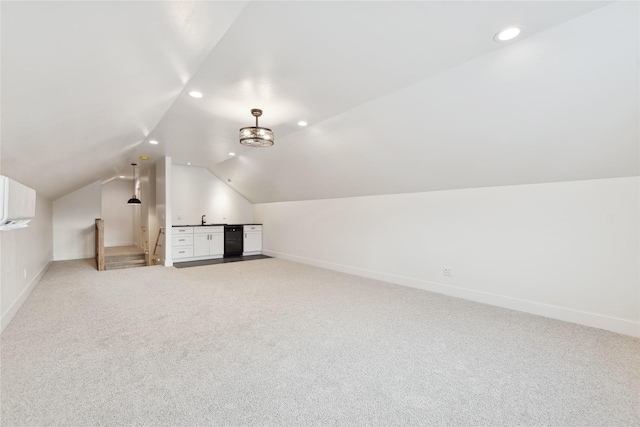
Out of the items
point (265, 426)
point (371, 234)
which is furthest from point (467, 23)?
point (371, 234)

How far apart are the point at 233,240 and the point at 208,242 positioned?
27.1 inches

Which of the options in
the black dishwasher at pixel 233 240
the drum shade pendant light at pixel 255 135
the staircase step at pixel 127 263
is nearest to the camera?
the drum shade pendant light at pixel 255 135

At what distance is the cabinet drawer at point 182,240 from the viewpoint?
271 inches

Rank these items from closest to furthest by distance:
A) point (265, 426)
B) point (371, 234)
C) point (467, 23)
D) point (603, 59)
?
point (265, 426) → point (467, 23) → point (603, 59) → point (371, 234)

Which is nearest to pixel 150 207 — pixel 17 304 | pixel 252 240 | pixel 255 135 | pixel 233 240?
pixel 233 240

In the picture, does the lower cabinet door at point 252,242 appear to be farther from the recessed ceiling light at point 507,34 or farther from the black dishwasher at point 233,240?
the recessed ceiling light at point 507,34

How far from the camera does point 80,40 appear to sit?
4.25ft

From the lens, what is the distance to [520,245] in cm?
356

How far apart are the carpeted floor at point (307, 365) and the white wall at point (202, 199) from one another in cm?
392

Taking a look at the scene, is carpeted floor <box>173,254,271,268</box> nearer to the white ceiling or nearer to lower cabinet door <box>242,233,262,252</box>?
lower cabinet door <box>242,233,262,252</box>

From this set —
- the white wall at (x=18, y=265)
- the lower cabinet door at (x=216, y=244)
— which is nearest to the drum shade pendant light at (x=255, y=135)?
the white wall at (x=18, y=265)

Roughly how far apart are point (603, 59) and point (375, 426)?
2.89 metres

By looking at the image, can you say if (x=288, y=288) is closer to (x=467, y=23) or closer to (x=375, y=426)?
(x=375, y=426)

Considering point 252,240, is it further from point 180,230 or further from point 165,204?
point 165,204
